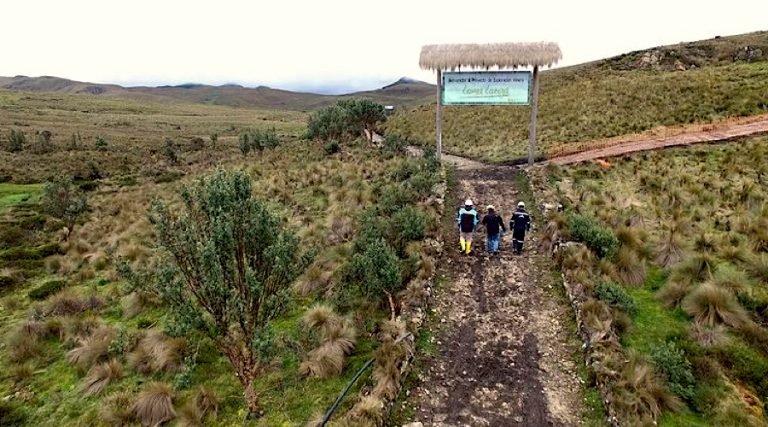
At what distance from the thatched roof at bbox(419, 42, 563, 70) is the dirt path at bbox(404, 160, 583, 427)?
913 cm

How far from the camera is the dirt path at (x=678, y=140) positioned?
67.6 feet

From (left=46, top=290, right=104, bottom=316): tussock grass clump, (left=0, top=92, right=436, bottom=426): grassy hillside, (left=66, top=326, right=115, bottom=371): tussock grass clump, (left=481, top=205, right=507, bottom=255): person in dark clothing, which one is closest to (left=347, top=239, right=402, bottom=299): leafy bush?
(left=0, top=92, right=436, bottom=426): grassy hillside

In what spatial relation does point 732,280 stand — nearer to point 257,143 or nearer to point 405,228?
point 405,228

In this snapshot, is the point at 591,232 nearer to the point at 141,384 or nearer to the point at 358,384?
the point at 358,384

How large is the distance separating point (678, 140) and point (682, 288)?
1507 cm

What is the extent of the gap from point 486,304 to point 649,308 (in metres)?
3.29

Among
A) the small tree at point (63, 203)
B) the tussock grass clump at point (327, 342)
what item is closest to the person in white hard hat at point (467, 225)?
the tussock grass clump at point (327, 342)

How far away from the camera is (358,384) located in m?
7.89

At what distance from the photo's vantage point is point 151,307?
39.8ft

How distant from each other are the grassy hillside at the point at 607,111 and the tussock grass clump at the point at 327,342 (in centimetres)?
1598

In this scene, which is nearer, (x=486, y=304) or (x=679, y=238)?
(x=486, y=304)

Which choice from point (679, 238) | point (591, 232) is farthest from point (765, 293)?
point (591, 232)

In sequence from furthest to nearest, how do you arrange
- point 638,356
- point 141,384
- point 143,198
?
point 143,198, point 141,384, point 638,356

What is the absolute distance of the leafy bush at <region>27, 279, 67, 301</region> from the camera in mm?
13790
